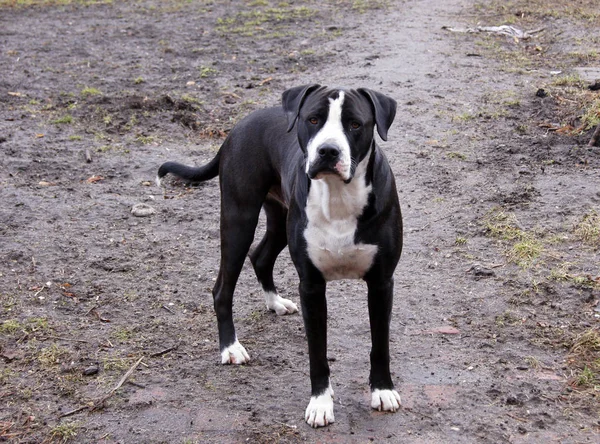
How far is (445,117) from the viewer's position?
8219mm

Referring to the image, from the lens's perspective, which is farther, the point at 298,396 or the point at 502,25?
the point at 502,25

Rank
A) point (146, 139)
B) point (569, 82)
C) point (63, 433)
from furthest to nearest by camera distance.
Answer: point (569, 82), point (146, 139), point (63, 433)

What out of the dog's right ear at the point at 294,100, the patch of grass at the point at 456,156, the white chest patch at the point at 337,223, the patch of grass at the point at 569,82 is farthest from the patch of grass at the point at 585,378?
the patch of grass at the point at 569,82

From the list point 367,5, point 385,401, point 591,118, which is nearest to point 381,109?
point 385,401

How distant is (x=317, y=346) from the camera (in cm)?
397

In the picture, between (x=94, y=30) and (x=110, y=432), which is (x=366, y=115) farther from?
(x=94, y=30)

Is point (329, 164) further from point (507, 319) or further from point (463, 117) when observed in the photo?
point (463, 117)

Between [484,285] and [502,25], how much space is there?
25.1 feet

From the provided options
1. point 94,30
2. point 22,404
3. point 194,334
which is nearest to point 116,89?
point 94,30

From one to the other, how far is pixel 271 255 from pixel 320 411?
1.41 meters

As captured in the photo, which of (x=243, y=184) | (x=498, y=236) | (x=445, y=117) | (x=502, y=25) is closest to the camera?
(x=243, y=184)

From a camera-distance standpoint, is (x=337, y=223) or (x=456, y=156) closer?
(x=337, y=223)

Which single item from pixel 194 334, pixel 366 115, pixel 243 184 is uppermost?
pixel 366 115

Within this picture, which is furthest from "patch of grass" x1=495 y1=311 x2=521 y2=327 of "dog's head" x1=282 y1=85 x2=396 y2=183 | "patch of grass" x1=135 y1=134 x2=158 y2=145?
"patch of grass" x1=135 y1=134 x2=158 y2=145
